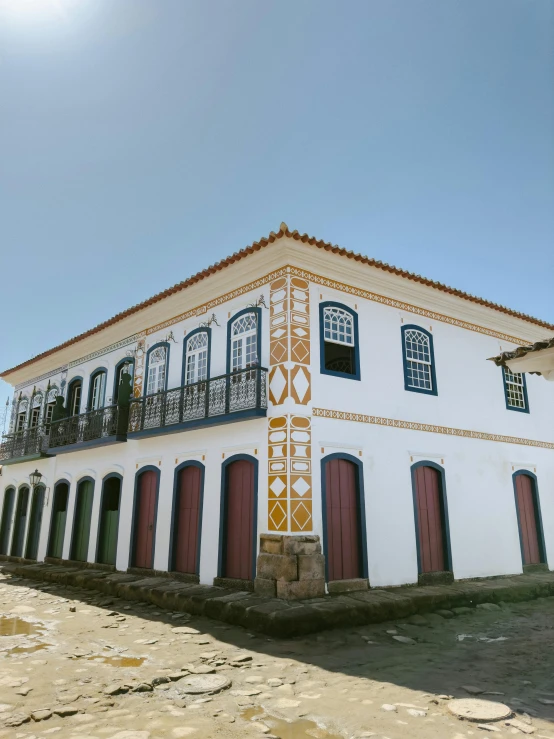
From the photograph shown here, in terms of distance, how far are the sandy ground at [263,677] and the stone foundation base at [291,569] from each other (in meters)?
1.05

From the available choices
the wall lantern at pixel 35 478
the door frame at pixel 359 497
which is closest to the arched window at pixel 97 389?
the wall lantern at pixel 35 478

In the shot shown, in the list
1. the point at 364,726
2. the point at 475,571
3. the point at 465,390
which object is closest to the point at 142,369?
the point at 465,390

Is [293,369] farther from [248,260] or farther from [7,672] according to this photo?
[7,672]

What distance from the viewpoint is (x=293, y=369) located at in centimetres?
906

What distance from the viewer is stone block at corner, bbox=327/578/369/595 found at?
8.60 meters

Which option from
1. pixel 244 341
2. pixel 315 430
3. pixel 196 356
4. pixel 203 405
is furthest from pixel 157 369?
Answer: pixel 315 430

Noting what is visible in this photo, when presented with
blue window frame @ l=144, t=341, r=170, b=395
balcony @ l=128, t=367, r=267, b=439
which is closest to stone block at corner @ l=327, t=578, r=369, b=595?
balcony @ l=128, t=367, r=267, b=439

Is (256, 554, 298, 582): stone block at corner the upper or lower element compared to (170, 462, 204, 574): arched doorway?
lower

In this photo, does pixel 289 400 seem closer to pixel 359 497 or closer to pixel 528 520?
pixel 359 497

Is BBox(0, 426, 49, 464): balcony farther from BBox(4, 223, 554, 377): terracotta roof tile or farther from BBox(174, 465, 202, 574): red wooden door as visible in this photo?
BBox(174, 465, 202, 574): red wooden door

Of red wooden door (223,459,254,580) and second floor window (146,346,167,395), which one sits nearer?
red wooden door (223,459,254,580)

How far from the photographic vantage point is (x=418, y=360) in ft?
36.4

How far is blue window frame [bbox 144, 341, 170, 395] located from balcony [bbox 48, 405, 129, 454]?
31.3 inches

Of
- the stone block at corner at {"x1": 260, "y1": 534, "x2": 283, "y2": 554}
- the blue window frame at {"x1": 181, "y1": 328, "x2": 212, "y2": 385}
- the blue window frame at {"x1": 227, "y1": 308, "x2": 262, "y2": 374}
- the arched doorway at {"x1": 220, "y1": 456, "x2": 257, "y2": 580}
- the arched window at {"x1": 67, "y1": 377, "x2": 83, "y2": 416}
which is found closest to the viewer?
the stone block at corner at {"x1": 260, "y1": 534, "x2": 283, "y2": 554}
